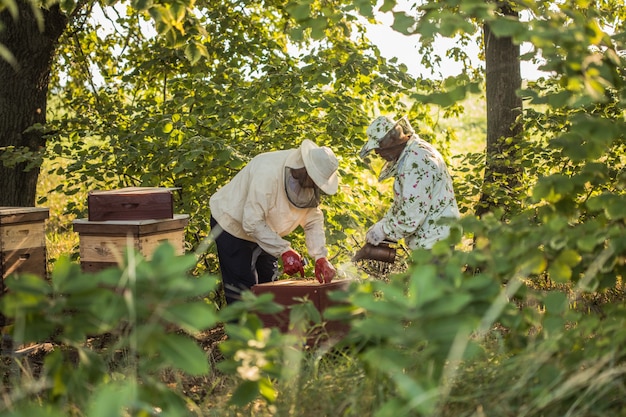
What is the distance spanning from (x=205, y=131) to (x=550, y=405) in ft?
13.5

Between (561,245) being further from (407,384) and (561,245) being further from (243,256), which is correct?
(243,256)

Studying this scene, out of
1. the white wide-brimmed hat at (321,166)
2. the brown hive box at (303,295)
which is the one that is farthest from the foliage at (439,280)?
the white wide-brimmed hat at (321,166)

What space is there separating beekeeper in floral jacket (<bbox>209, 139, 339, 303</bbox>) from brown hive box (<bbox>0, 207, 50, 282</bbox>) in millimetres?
1100

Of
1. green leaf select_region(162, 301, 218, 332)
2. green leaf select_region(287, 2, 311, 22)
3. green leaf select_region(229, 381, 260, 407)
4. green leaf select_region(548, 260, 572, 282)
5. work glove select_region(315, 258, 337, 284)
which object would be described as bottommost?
green leaf select_region(229, 381, 260, 407)

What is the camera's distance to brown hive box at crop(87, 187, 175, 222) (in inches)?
185

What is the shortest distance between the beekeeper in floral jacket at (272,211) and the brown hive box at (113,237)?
0.36 metres

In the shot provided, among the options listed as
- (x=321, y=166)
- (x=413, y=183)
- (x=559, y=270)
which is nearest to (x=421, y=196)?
(x=413, y=183)

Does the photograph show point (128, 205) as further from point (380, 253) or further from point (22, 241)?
point (380, 253)

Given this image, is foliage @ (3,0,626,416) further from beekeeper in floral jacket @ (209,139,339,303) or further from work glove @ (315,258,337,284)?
work glove @ (315,258,337,284)

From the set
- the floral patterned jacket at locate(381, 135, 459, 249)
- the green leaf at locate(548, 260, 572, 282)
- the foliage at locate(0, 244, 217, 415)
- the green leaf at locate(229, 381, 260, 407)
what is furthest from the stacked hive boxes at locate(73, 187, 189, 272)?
the green leaf at locate(548, 260, 572, 282)

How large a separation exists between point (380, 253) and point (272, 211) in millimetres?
733

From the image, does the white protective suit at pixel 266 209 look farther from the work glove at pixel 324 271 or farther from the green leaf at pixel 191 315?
the green leaf at pixel 191 315

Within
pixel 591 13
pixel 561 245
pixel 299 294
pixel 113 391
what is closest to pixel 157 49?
pixel 299 294

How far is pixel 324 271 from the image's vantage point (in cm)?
460
